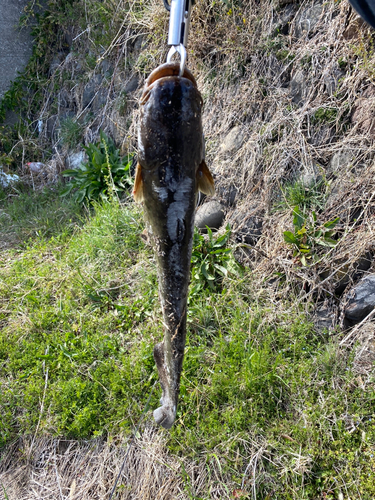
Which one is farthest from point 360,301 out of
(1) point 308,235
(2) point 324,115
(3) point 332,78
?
(3) point 332,78

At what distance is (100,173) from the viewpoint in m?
4.84


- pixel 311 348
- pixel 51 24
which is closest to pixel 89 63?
pixel 51 24

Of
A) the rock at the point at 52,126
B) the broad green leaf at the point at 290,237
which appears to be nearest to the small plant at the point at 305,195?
the broad green leaf at the point at 290,237

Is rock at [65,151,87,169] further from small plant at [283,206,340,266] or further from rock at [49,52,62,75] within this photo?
small plant at [283,206,340,266]

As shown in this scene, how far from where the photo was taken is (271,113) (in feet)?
12.1

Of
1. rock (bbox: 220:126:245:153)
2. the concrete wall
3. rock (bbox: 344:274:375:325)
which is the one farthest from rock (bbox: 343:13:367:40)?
the concrete wall

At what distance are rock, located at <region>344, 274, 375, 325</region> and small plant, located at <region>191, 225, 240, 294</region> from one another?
0.94 m

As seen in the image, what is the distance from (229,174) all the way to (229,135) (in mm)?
449

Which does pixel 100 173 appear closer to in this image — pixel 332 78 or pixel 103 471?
pixel 332 78

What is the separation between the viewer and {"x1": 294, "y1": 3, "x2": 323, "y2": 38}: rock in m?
3.52

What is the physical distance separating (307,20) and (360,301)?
8.67 ft

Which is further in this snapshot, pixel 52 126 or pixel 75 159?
pixel 52 126

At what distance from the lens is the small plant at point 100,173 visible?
4730mm

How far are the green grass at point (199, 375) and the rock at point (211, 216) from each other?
0.60 meters
